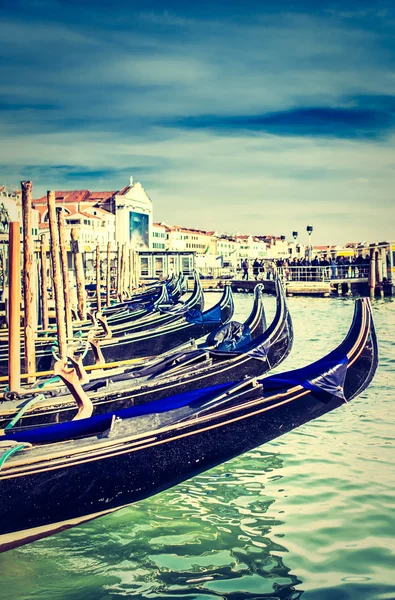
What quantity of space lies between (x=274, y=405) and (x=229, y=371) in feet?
5.92

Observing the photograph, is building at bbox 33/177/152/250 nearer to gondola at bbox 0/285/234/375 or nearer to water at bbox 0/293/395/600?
gondola at bbox 0/285/234/375

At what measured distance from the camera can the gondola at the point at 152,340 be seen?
909 centimetres

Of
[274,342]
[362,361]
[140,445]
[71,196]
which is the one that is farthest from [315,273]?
[71,196]

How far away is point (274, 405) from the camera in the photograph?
4.94m

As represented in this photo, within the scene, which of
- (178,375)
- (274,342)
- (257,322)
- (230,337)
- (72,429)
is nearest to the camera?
(72,429)

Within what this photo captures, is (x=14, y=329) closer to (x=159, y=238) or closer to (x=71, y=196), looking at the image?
(x=71, y=196)

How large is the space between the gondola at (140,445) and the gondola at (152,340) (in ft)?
12.3

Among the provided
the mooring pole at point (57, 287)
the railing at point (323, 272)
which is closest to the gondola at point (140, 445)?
the mooring pole at point (57, 287)

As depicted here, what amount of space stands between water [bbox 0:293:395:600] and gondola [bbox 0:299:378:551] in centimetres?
31

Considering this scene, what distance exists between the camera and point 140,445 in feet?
14.5

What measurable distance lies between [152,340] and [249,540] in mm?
5934

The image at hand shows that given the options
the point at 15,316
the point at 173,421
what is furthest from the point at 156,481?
the point at 15,316

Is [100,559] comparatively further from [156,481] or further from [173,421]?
[173,421]

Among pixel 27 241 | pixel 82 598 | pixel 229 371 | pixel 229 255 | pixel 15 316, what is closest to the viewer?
pixel 82 598
